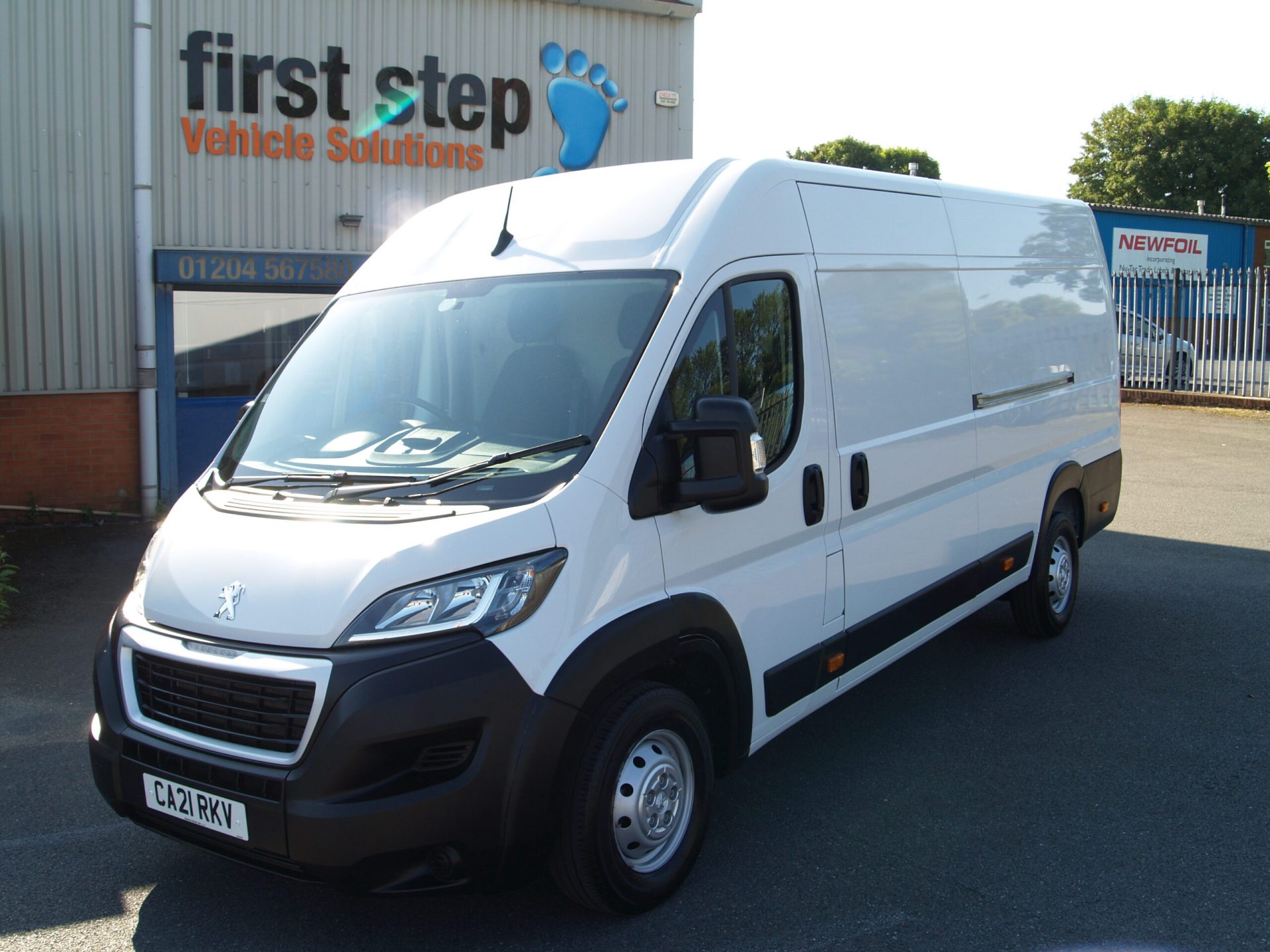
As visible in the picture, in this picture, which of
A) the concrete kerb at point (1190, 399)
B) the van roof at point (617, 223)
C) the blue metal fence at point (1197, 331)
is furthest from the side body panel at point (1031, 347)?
the blue metal fence at point (1197, 331)

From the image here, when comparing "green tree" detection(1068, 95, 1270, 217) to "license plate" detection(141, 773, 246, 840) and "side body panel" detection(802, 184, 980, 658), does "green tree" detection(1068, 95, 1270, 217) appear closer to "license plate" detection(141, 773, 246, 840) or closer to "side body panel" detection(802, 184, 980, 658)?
"side body panel" detection(802, 184, 980, 658)

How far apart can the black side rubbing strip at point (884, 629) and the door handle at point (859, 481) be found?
19.8 inches

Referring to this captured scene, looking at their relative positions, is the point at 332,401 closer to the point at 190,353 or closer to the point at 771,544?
the point at 771,544

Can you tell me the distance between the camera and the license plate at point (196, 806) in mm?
3137

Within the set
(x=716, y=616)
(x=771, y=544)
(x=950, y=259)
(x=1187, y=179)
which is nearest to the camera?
(x=716, y=616)

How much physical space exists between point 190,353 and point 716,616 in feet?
28.1

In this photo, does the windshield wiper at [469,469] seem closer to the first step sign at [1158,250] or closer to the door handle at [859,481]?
the door handle at [859,481]

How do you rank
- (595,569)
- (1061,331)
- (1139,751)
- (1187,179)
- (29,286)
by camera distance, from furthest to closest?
(1187,179) → (29,286) → (1061,331) → (1139,751) → (595,569)

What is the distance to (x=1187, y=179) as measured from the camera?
5819cm

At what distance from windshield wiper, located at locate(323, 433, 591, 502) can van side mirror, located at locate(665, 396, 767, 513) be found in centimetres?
31

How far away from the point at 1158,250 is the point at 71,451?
34.6 meters

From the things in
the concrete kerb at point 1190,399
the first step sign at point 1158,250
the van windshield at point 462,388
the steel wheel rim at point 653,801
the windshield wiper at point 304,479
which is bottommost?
the steel wheel rim at point 653,801

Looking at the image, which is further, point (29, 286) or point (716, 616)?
point (29, 286)

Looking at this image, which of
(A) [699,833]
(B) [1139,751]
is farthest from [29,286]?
(B) [1139,751]
